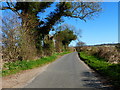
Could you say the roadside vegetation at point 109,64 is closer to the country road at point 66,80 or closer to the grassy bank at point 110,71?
the grassy bank at point 110,71

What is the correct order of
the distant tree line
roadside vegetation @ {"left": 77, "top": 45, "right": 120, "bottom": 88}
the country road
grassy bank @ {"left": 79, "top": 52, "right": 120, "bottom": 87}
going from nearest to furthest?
the country road → grassy bank @ {"left": 79, "top": 52, "right": 120, "bottom": 87} → roadside vegetation @ {"left": 77, "top": 45, "right": 120, "bottom": 88} → the distant tree line

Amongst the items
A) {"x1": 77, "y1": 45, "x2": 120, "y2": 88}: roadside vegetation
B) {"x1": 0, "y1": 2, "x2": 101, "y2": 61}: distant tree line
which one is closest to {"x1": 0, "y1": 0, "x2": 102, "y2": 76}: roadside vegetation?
{"x1": 0, "y1": 2, "x2": 101, "y2": 61}: distant tree line

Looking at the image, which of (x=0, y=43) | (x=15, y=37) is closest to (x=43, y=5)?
(x=15, y=37)

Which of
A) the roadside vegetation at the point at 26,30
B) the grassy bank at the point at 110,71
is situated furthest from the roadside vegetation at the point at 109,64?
the roadside vegetation at the point at 26,30

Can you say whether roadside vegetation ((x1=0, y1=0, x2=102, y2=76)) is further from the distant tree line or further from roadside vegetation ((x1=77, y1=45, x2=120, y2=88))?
roadside vegetation ((x1=77, y1=45, x2=120, y2=88))

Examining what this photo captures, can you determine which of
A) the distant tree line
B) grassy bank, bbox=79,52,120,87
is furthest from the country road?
the distant tree line

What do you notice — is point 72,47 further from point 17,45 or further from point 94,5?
point 17,45

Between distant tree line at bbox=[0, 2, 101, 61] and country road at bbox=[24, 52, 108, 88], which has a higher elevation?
distant tree line at bbox=[0, 2, 101, 61]

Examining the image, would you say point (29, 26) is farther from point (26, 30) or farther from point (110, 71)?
point (110, 71)

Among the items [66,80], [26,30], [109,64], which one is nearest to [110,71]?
[66,80]

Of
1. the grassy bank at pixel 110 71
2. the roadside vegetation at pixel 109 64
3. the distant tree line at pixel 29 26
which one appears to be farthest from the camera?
the distant tree line at pixel 29 26

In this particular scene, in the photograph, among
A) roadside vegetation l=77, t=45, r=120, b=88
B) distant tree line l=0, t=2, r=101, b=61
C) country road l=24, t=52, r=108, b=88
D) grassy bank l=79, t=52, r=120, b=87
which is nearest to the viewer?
country road l=24, t=52, r=108, b=88

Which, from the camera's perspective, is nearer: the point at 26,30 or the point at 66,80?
the point at 66,80

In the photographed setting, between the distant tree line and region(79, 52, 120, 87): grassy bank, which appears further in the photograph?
the distant tree line
